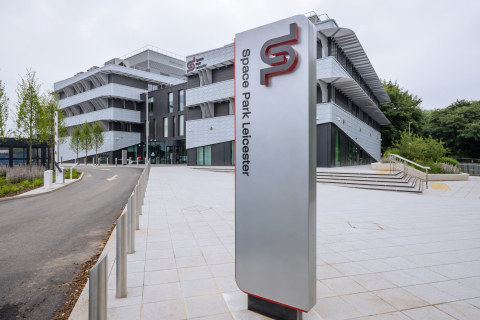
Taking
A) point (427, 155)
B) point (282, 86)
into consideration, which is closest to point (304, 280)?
point (282, 86)

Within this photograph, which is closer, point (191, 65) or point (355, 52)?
point (355, 52)

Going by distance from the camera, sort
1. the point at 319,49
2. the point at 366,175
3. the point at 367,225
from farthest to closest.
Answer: the point at 319,49
the point at 366,175
the point at 367,225

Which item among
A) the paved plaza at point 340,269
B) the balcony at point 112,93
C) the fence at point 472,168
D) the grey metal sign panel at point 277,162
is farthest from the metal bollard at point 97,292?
the balcony at point 112,93

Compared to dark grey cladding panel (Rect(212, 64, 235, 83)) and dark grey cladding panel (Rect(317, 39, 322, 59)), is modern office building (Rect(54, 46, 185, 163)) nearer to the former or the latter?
dark grey cladding panel (Rect(212, 64, 235, 83))

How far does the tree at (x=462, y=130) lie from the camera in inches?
1515

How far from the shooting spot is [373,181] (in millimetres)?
15109

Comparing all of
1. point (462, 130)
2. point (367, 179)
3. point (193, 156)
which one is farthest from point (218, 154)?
point (462, 130)

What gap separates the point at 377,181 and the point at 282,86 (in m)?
14.2

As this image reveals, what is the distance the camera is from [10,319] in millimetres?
3135

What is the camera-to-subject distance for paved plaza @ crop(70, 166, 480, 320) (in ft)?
10.3

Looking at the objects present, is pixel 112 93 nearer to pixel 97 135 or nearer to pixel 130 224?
pixel 97 135

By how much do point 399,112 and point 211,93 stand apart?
31.5m

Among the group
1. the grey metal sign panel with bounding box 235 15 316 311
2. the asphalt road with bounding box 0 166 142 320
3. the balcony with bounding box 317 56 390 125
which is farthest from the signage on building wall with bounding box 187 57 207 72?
the grey metal sign panel with bounding box 235 15 316 311

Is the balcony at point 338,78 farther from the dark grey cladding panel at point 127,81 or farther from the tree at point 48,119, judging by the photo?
the dark grey cladding panel at point 127,81
